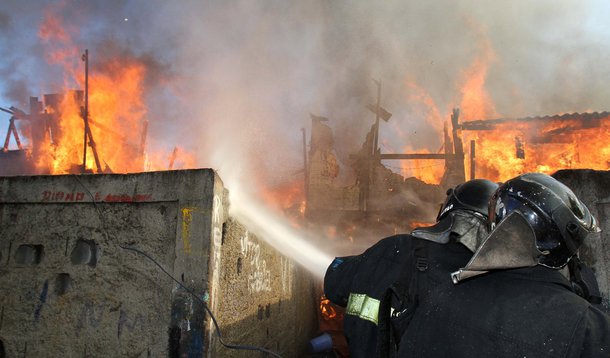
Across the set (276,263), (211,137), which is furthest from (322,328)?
(211,137)

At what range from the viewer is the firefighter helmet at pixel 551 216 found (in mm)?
1786

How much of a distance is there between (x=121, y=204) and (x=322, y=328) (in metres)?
7.54

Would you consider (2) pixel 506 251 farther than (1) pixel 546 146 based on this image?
No

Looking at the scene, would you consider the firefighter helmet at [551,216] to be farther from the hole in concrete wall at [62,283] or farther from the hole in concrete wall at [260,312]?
the hole in concrete wall at [62,283]

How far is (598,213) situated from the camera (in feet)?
12.7

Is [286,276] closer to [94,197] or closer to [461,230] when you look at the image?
[94,197]

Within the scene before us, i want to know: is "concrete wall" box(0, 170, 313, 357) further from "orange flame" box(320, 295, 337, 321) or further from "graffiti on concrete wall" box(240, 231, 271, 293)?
"orange flame" box(320, 295, 337, 321)

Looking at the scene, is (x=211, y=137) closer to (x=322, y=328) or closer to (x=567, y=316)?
(x=322, y=328)

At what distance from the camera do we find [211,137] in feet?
97.3

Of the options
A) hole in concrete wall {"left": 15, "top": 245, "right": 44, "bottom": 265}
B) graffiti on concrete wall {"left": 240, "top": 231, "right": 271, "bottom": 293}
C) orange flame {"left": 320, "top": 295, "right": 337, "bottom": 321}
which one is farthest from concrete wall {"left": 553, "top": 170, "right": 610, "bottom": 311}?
orange flame {"left": 320, "top": 295, "right": 337, "bottom": 321}

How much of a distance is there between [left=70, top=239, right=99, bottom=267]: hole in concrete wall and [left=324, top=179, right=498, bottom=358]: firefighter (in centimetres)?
267

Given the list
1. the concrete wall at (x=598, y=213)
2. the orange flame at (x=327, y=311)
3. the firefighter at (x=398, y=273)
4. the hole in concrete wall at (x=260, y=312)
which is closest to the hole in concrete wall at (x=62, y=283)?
the hole in concrete wall at (x=260, y=312)

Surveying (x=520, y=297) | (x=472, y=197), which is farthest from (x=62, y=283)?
(x=520, y=297)

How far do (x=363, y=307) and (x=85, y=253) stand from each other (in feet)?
9.86
